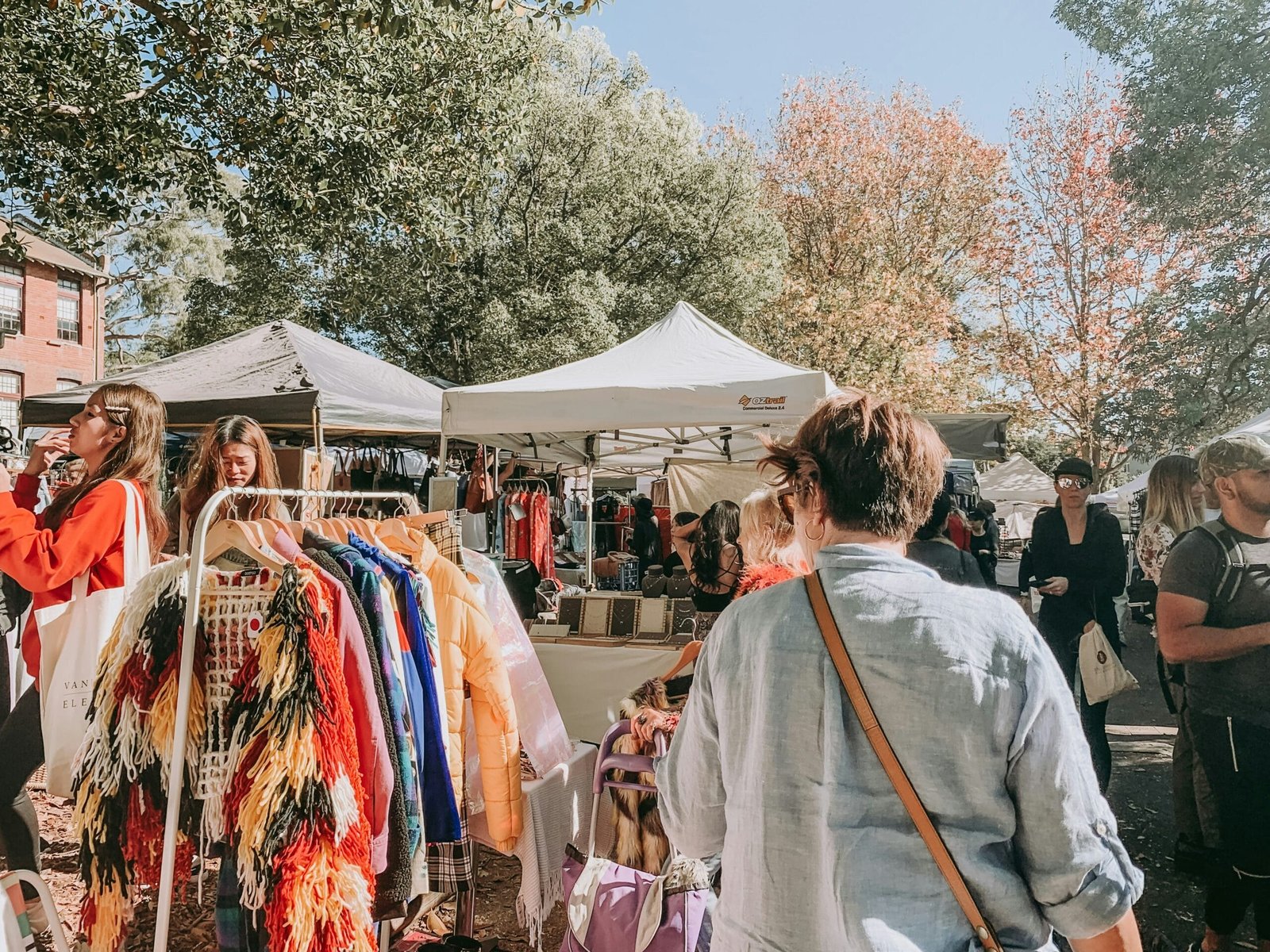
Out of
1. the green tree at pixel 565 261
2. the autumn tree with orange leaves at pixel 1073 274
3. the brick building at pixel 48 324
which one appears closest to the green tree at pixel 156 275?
the brick building at pixel 48 324

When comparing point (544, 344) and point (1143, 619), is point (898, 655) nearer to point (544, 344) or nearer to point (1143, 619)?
point (1143, 619)

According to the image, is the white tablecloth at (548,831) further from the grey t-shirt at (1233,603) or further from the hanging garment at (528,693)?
the grey t-shirt at (1233,603)

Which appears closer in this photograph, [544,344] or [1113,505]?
[544,344]

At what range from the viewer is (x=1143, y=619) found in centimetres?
491

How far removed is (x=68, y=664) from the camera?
2.55m

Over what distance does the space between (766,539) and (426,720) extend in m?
1.74

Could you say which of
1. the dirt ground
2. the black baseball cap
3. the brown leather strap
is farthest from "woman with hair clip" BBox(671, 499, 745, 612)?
the brown leather strap

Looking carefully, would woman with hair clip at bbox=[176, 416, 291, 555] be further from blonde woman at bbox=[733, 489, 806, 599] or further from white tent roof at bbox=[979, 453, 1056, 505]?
white tent roof at bbox=[979, 453, 1056, 505]

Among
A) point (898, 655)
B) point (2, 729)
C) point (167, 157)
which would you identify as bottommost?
point (2, 729)

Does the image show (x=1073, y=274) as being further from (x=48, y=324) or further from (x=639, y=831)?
(x=48, y=324)

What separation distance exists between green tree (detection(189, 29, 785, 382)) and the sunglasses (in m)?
12.3

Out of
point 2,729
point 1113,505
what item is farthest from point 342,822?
point 1113,505

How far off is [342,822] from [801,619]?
1238 millimetres

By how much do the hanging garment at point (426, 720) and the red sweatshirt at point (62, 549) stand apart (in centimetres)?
96
